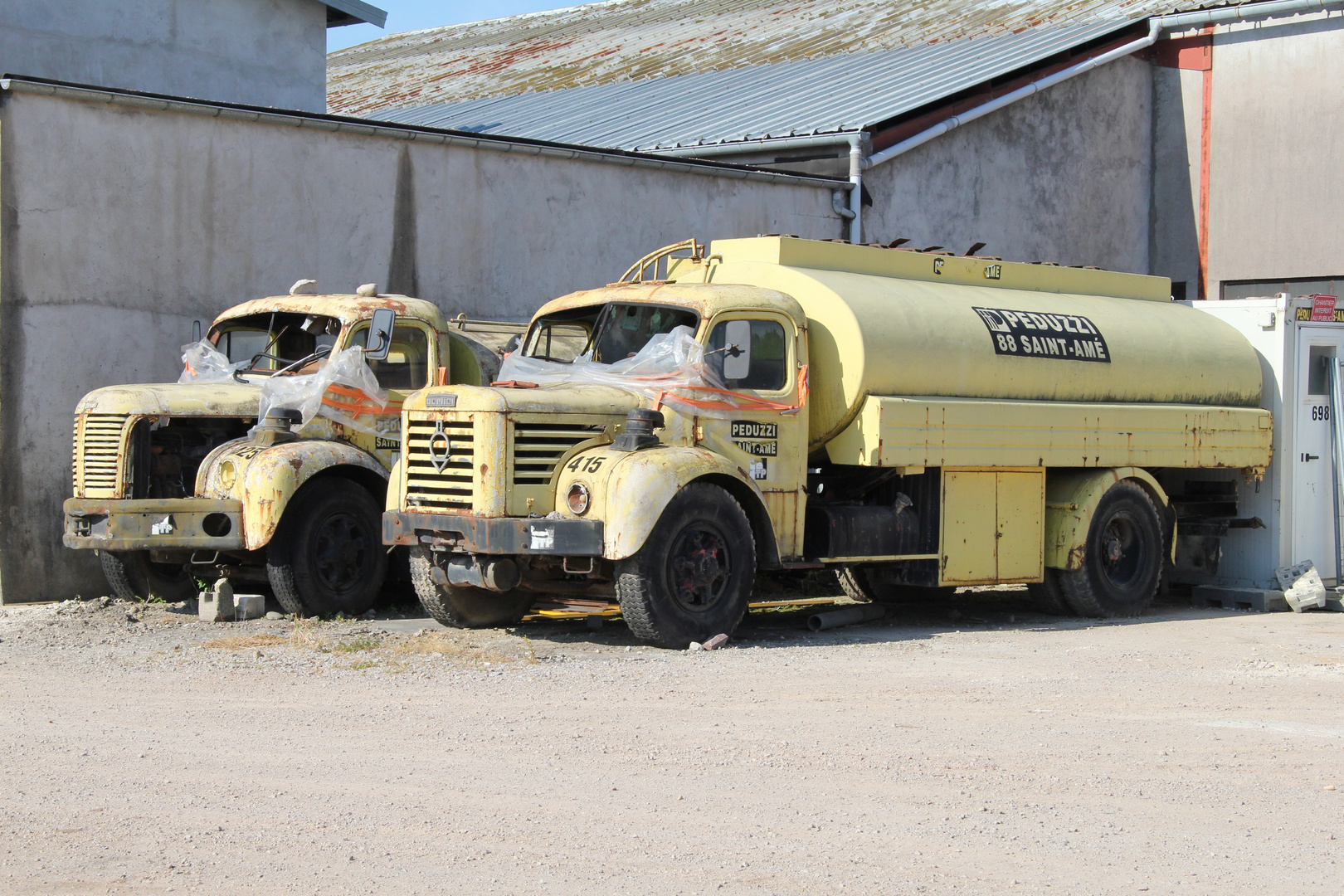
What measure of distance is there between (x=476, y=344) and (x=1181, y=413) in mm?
5970

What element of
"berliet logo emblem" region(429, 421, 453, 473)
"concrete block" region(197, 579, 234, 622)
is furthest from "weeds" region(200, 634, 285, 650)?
"berliet logo emblem" region(429, 421, 453, 473)

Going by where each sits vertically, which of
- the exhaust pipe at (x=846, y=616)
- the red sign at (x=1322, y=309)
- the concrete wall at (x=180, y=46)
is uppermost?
the concrete wall at (x=180, y=46)

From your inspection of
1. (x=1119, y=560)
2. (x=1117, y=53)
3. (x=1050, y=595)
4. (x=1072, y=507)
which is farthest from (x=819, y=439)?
(x=1117, y=53)

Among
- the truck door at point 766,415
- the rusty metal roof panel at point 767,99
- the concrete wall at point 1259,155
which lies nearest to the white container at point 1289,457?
the truck door at point 766,415

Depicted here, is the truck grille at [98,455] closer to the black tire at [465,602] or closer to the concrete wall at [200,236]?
the concrete wall at [200,236]

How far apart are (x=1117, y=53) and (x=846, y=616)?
13573 millimetres

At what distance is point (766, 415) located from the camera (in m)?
10.8

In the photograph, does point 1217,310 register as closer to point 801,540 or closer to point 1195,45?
point 801,540

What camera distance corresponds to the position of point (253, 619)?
11547 mm

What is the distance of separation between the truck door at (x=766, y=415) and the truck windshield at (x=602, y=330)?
0.33 metres

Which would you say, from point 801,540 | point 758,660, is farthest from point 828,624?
point 758,660

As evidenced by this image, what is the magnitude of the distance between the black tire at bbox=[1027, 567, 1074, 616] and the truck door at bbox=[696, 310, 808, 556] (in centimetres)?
291

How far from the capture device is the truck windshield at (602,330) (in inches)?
429

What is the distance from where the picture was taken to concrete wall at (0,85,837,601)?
12.9 metres
